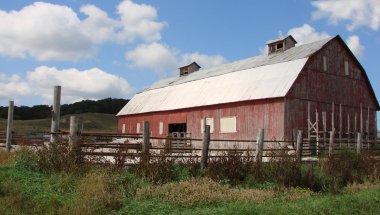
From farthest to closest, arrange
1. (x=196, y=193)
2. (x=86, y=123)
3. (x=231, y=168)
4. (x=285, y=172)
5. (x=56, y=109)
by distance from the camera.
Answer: (x=86, y=123) < (x=56, y=109) < (x=285, y=172) < (x=231, y=168) < (x=196, y=193)

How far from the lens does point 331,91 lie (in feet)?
97.0

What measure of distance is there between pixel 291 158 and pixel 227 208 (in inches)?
233

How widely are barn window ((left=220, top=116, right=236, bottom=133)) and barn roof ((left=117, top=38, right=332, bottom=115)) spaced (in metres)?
1.23

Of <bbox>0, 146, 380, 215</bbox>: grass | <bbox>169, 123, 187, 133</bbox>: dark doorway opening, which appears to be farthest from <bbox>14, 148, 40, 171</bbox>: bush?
<bbox>169, 123, 187, 133</bbox>: dark doorway opening

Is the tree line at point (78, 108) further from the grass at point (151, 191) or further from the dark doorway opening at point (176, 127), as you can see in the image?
the grass at point (151, 191)

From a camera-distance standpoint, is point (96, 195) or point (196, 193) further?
point (196, 193)

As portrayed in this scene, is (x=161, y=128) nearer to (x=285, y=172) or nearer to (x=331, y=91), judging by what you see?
(x=331, y=91)

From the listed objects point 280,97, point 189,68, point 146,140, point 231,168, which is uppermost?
point 189,68

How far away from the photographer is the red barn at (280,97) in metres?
26.9

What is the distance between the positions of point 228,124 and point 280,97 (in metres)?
4.90

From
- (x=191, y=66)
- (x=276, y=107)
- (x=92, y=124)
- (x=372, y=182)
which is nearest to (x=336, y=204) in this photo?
(x=372, y=182)

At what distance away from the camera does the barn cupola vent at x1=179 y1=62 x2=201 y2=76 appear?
146 ft

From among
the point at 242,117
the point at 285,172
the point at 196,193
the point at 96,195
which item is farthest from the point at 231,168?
the point at 242,117

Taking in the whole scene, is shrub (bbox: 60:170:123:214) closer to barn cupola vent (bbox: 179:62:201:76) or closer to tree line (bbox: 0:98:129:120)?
barn cupola vent (bbox: 179:62:201:76)
